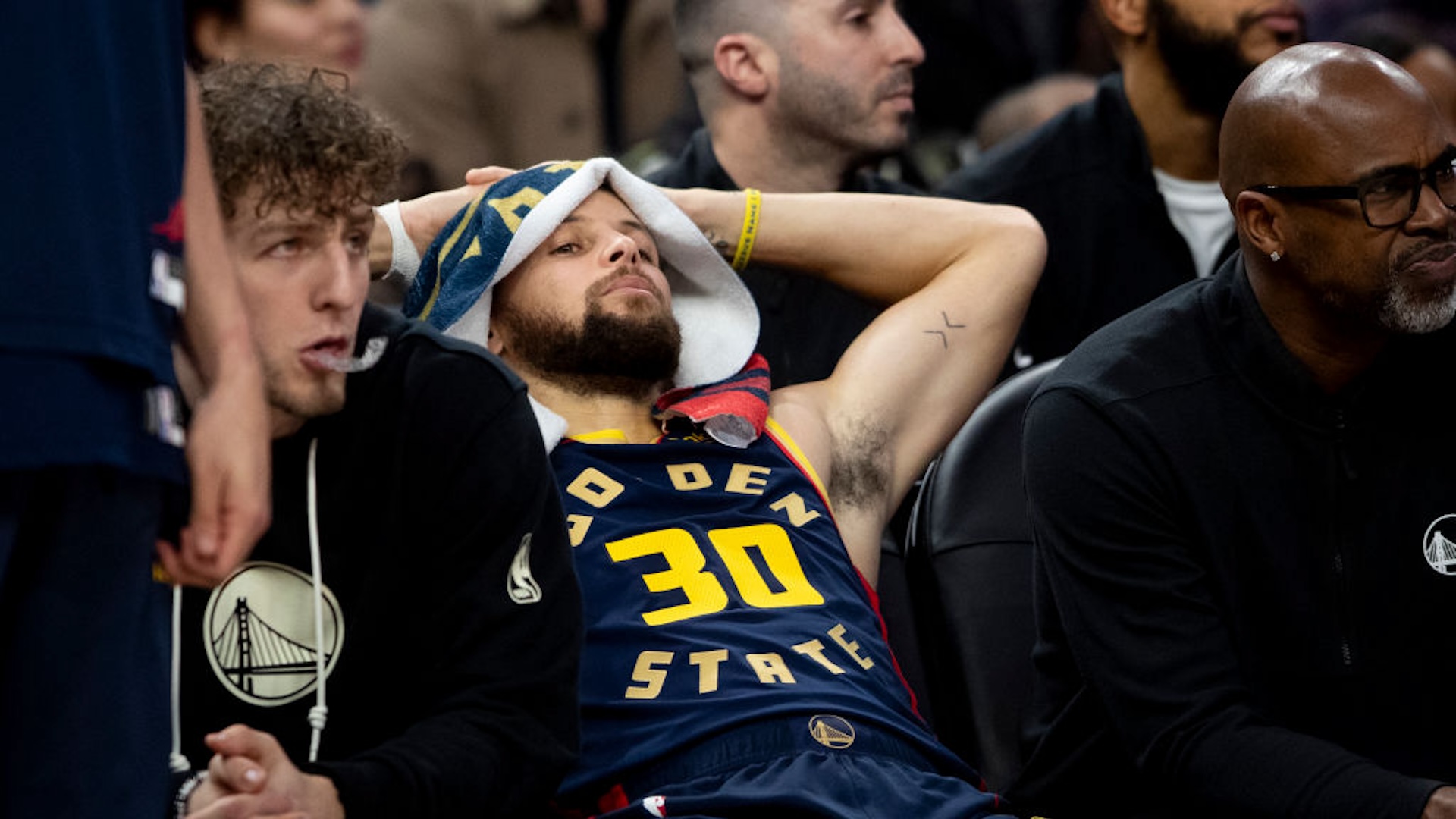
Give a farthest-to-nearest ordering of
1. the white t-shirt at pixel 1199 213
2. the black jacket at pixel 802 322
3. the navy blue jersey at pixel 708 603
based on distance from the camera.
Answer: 1. the white t-shirt at pixel 1199 213
2. the black jacket at pixel 802 322
3. the navy blue jersey at pixel 708 603

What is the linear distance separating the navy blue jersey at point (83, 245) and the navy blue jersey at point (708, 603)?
121 cm

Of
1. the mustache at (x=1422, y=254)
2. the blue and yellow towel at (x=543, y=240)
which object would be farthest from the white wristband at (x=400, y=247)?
the mustache at (x=1422, y=254)

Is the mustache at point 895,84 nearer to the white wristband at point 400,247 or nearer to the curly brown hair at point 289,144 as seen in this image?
the white wristband at point 400,247

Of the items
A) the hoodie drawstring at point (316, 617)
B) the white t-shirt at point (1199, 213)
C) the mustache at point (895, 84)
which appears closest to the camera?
the hoodie drawstring at point (316, 617)

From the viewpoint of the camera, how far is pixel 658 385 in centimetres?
362

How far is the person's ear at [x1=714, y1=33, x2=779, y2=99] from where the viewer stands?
195 inches

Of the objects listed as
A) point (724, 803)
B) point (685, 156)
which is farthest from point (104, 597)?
point (685, 156)

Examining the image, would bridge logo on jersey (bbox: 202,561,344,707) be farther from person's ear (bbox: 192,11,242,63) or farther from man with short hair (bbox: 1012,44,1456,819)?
person's ear (bbox: 192,11,242,63)

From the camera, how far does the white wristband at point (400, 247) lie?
3.52 metres

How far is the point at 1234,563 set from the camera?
9.50 feet

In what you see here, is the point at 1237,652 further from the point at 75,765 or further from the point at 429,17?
the point at 429,17

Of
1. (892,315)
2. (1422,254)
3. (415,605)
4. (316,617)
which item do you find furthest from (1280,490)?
(316,617)

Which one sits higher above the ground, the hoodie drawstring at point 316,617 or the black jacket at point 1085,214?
the hoodie drawstring at point 316,617

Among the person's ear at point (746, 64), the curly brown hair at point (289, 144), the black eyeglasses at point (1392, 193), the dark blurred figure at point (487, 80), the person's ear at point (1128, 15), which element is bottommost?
the dark blurred figure at point (487, 80)
